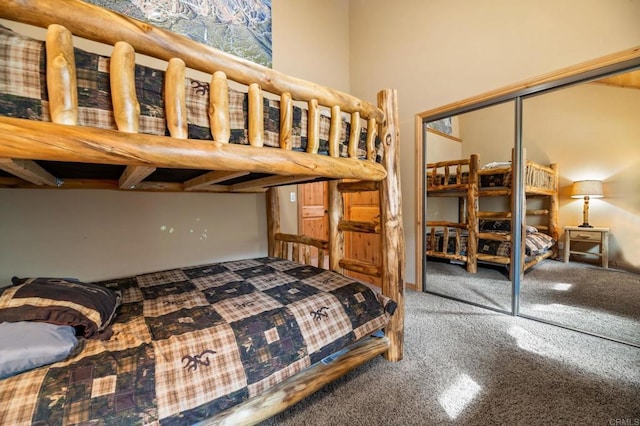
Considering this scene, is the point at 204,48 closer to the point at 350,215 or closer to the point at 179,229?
the point at 179,229

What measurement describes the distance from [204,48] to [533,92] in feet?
8.39

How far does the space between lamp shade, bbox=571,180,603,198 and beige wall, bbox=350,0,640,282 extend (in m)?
0.93

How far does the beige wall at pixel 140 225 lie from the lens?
190cm

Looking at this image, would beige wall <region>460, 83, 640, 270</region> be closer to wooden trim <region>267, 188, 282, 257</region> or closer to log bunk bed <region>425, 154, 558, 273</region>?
log bunk bed <region>425, 154, 558, 273</region>

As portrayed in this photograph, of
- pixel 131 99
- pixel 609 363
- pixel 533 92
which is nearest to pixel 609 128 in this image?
pixel 533 92

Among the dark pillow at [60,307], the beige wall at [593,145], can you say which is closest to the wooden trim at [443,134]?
the beige wall at [593,145]

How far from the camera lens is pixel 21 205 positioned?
6.16ft

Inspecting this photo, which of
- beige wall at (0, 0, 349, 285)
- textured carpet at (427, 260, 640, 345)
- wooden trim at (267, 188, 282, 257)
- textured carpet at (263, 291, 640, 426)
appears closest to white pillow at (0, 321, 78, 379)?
textured carpet at (263, 291, 640, 426)

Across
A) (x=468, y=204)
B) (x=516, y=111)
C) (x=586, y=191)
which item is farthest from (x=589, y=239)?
(x=516, y=111)

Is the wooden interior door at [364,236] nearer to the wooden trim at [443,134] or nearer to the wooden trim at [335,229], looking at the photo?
the wooden trim at [443,134]

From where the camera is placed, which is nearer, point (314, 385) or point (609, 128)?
point (314, 385)

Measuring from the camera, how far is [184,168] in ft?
3.49

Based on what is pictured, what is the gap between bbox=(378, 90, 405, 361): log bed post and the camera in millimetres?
1616

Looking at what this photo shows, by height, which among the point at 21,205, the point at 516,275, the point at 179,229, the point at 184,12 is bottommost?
the point at 516,275
